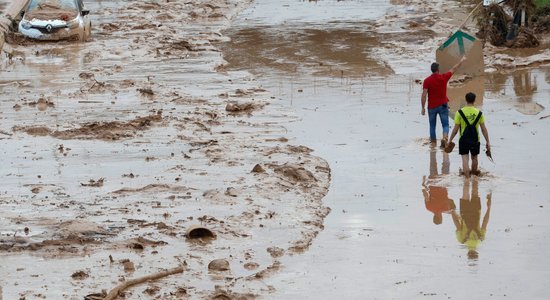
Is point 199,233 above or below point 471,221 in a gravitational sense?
above

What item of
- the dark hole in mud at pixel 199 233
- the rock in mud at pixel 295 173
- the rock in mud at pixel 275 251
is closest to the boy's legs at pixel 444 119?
the rock in mud at pixel 295 173

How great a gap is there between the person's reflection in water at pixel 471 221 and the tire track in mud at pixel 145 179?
6.44 feet

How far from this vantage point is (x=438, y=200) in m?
16.1

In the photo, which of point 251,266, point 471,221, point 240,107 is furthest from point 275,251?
point 240,107

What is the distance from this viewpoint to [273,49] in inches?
1220

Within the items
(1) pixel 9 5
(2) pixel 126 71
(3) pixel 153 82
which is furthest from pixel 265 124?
(1) pixel 9 5

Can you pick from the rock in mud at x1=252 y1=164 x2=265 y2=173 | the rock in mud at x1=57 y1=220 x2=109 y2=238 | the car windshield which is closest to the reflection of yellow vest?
the rock in mud at x1=252 y1=164 x2=265 y2=173

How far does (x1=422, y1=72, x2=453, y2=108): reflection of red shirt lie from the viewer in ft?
63.7

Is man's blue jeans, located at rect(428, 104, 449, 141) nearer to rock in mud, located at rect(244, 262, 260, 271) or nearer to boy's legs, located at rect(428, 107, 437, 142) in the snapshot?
boy's legs, located at rect(428, 107, 437, 142)

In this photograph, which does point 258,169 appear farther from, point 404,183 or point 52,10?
point 52,10

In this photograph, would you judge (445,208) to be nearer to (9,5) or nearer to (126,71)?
(126,71)

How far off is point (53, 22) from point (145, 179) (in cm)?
1622

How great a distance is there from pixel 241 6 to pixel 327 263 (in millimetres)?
29966

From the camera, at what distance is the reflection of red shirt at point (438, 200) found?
15617 mm
